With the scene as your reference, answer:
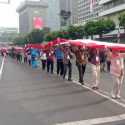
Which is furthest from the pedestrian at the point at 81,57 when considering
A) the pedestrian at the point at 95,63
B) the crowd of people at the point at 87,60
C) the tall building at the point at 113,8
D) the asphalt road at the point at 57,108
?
the tall building at the point at 113,8

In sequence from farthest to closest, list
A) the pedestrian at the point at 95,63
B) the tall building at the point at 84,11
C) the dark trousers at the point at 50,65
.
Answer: the tall building at the point at 84,11 < the dark trousers at the point at 50,65 < the pedestrian at the point at 95,63

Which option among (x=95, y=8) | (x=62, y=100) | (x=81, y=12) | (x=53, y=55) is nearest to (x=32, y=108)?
(x=62, y=100)

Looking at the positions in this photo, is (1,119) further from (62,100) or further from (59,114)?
(62,100)

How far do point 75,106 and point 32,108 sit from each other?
49.3 inches

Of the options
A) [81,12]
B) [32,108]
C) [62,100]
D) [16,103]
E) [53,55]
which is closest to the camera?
[32,108]

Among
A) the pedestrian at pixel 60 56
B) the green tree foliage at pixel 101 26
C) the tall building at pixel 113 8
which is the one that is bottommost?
the pedestrian at pixel 60 56

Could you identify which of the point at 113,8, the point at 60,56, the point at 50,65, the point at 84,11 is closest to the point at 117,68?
the point at 60,56

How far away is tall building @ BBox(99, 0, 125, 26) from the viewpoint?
80562mm

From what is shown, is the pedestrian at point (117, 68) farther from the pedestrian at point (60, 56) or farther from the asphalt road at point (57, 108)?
the pedestrian at point (60, 56)

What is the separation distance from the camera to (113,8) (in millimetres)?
84062

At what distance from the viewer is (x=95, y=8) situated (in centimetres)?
13750

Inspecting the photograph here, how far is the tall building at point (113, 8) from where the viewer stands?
80.6m

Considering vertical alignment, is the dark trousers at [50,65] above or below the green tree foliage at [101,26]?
below

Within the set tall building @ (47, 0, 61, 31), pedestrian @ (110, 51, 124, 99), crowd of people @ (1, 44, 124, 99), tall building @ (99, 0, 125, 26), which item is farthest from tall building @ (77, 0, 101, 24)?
pedestrian @ (110, 51, 124, 99)
